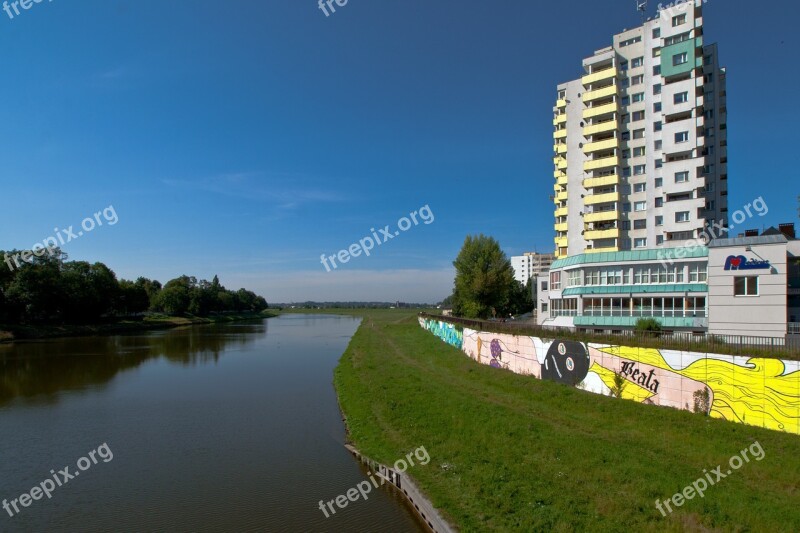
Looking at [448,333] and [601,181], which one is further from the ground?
[601,181]

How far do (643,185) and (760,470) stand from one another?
48.3 metres

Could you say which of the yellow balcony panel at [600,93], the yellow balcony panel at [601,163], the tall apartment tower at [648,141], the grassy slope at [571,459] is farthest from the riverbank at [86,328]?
the yellow balcony panel at [600,93]

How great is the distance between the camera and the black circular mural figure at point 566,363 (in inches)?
827

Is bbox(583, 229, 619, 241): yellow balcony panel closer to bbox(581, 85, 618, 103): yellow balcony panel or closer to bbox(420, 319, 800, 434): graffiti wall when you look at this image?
bbox(581, 85, 618, 103): yellow balcony panel

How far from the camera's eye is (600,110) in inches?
2151

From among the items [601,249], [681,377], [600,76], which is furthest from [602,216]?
[681,377]

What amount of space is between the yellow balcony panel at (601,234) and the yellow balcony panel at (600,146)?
390 inches

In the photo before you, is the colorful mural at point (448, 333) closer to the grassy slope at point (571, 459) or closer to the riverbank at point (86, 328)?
the grassy slope at point (571, 459)

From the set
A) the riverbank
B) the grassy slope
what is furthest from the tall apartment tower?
the riverbank

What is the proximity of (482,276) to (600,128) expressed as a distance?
2269 cm

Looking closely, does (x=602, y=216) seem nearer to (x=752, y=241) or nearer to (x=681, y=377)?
(x=752, y=241)

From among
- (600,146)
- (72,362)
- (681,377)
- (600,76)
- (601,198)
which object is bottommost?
(72,362)

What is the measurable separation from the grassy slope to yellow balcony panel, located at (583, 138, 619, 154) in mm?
41178

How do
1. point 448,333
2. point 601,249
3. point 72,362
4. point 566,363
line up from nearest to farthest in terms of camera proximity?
point 566,363 < point 448,333 < point 72,362 < point 601,249
